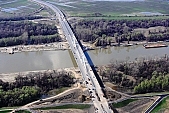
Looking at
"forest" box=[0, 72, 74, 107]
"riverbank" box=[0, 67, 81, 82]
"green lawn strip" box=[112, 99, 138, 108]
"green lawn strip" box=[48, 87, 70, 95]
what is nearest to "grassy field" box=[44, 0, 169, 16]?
"riverbank" box=[0, 67, 81, 82]

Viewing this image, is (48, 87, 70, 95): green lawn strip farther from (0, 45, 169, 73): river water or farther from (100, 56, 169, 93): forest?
(0, 45, 169, 73): river water

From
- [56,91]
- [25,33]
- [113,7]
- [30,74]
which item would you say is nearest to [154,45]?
[56,91]

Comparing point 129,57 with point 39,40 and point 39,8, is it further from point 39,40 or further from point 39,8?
point 39,8

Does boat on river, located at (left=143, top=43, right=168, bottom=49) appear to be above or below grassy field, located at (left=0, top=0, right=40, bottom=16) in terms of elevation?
below

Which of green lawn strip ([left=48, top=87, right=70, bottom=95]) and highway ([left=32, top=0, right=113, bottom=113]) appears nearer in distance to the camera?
highway ([left=32, top=0, right=113, bottom=113])

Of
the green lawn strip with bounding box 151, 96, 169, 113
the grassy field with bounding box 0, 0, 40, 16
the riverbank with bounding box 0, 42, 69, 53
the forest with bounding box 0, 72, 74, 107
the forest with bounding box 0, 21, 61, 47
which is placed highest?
the grassy field with bounding box 0, 0, 40, 16

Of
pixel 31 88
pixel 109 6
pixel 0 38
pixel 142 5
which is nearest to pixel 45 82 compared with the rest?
pixel 31 88
